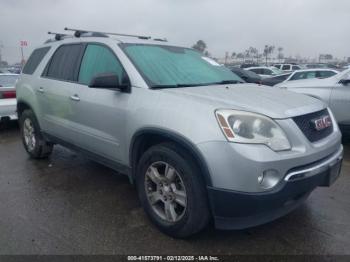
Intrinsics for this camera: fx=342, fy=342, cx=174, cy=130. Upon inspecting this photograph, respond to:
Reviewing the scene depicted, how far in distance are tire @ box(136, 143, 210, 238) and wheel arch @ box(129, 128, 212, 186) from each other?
0.29ft

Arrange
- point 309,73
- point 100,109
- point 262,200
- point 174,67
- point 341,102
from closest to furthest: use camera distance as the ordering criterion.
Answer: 1. point 262,200
2. point 100,109
3. point 174,67
4. point 341,102
5. point 309,73

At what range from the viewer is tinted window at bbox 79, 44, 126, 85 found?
3.62 m

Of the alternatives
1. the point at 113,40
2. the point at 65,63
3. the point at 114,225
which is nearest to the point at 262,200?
the point at 114,225

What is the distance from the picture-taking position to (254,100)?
2.96m

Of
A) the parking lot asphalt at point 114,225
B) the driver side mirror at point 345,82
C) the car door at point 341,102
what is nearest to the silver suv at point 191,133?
the parking lot asphalt at point 114,225

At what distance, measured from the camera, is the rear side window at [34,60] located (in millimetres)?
5105

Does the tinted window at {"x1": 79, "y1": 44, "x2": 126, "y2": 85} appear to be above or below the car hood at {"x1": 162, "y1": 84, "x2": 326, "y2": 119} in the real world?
above

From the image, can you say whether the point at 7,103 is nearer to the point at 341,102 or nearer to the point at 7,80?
the point at 7,80

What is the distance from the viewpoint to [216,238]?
10.0ft

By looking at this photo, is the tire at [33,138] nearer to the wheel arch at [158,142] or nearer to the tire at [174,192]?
the wheel arch at [158,142]

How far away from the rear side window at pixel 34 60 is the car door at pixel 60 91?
38cm

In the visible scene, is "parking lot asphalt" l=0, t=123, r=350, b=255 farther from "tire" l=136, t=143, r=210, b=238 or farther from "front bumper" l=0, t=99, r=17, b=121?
"front bumper" l=0, t=99, r=17, b=121

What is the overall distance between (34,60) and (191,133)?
3628 millimetres

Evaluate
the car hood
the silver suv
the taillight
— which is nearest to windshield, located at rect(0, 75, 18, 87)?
the taillight
